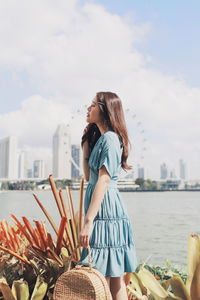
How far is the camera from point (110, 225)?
1697 millimetres

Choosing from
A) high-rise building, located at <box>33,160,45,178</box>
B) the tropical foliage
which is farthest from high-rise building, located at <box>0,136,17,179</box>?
the tropical foliage

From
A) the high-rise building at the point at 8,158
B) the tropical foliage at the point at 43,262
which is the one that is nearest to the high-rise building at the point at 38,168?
the high-rise building at the point at 8,158

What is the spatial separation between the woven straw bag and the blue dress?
3.4 inches

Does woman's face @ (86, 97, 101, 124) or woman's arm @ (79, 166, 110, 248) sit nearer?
woman's arm @ (79, 166, 110, 248)

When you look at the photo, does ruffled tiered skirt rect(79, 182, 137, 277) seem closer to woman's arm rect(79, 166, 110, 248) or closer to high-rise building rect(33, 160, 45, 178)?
woman's arm rect(79, 166, 110, 248)

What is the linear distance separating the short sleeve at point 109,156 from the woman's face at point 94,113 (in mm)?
155

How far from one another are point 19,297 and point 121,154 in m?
0.85

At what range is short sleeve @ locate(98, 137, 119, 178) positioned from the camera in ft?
5.63

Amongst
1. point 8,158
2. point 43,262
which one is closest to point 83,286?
point 43,262

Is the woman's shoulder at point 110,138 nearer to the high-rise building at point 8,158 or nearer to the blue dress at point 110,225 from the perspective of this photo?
the blue dress at point 110,225

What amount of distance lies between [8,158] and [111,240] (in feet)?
315

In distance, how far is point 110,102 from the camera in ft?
5.99

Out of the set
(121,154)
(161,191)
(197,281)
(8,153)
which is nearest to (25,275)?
(121,154)

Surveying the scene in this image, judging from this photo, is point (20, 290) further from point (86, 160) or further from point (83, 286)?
point (86, 160)
